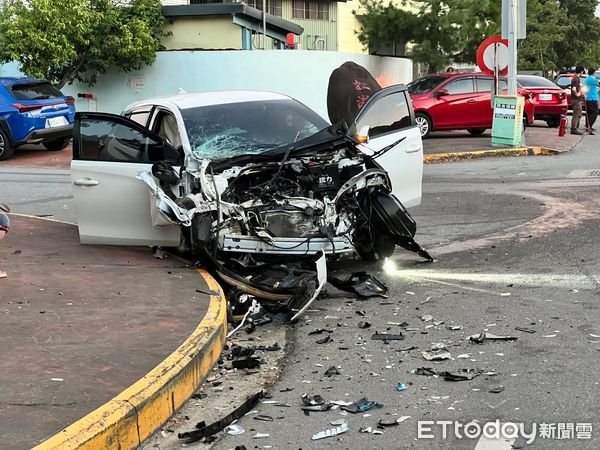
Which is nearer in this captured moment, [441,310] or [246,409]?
[246,409]

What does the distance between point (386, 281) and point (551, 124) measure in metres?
20.5

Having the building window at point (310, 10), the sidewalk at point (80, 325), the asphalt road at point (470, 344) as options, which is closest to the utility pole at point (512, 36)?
the asphalt road at point (470, 344)

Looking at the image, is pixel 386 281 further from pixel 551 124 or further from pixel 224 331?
pixel 551 124

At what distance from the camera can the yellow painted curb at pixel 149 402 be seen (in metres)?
4.03

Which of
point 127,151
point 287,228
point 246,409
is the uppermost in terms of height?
point 127,151

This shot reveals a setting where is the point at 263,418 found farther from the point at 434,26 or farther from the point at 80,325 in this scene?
the point at 434,26

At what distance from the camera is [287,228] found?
707cm

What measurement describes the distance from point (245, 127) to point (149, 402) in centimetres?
407

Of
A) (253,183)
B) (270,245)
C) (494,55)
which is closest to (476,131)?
(494,55)

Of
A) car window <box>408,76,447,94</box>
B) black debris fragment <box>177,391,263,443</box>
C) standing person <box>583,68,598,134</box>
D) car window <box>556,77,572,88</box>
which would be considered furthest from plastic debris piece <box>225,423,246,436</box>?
car window <box>556,77,572,88</box>

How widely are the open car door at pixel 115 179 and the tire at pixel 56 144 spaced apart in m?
12.3

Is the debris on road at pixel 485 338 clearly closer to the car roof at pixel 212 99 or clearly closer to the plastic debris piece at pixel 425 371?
the plastic debris piece at pixel 425 371

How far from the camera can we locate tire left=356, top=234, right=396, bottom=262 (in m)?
7.95

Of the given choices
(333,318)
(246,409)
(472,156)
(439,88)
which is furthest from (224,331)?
(439,88)
